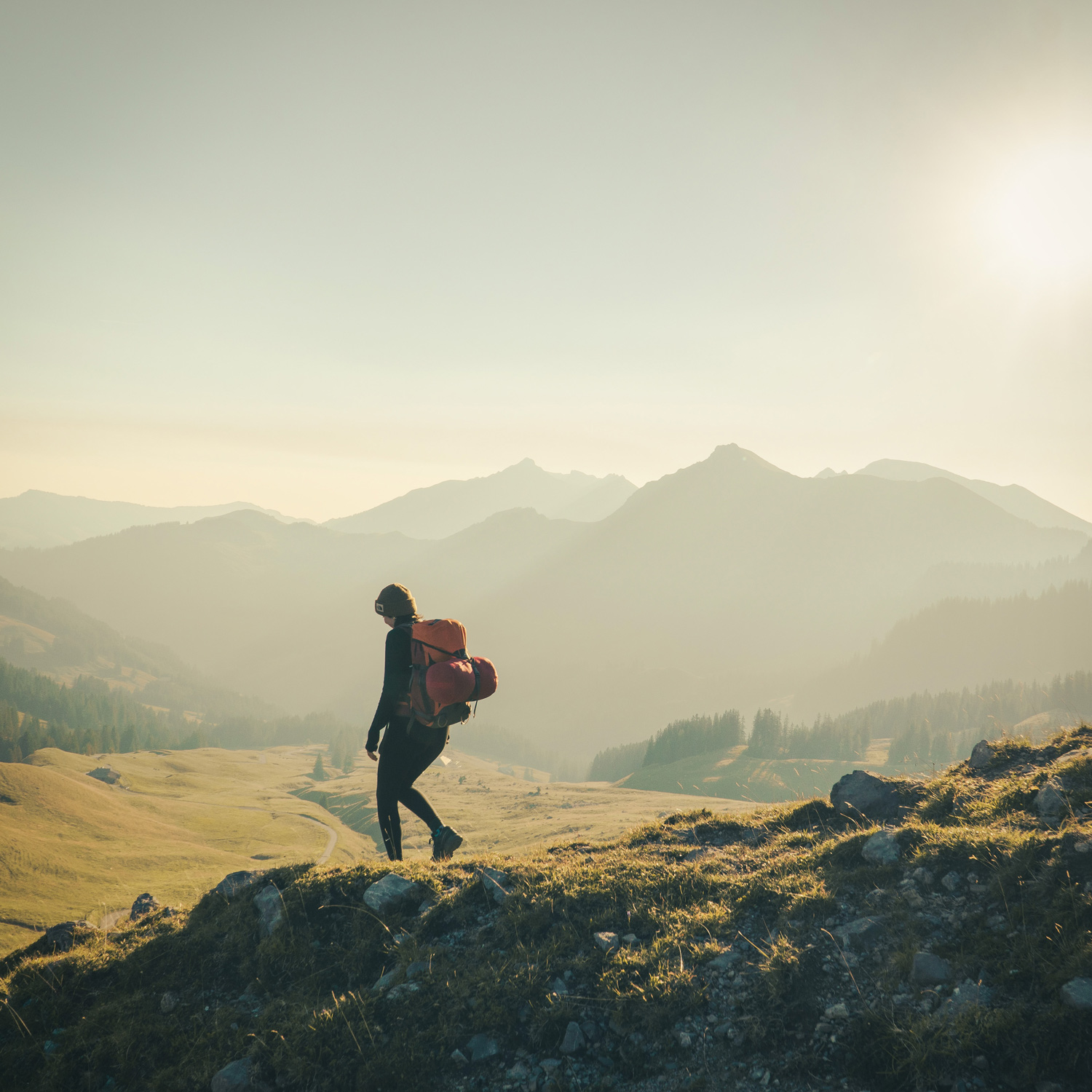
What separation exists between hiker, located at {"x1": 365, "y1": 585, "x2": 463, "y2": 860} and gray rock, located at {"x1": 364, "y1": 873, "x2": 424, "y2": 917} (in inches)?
47.4

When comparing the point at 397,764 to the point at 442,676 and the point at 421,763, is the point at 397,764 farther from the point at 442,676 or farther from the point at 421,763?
the point at 442,676

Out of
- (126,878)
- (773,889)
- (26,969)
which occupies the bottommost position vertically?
(126,878)

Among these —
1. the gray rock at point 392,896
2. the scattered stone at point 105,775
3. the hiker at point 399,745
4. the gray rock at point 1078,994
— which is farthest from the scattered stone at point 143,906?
the scattered stone at point 105,775

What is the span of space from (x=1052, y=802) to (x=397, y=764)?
10218mm

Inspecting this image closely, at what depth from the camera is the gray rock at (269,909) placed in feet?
27.7

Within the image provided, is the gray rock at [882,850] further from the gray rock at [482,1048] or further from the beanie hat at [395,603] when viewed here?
the beanie hat at [395,603]

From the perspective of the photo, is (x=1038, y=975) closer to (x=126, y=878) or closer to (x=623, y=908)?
(x=623, y=908)

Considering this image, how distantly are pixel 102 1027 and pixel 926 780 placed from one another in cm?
1349

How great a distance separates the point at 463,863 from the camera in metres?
10.0

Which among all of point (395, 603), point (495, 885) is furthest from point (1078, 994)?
point (395, 603)

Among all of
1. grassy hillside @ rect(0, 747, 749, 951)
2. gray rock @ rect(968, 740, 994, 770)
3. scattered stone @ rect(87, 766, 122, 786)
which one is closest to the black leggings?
gray rock @ rect(968, 740, 994, 770)

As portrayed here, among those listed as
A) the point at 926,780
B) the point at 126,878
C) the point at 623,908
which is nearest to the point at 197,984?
the point at 623,908

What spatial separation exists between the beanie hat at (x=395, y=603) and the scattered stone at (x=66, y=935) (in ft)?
21.3

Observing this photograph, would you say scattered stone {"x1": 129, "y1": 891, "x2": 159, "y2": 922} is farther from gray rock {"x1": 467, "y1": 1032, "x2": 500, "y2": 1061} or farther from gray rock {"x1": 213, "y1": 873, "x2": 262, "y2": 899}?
gray rock {"x1": 467, "y1": 1032, "x2": 500, "y2": 1061}
